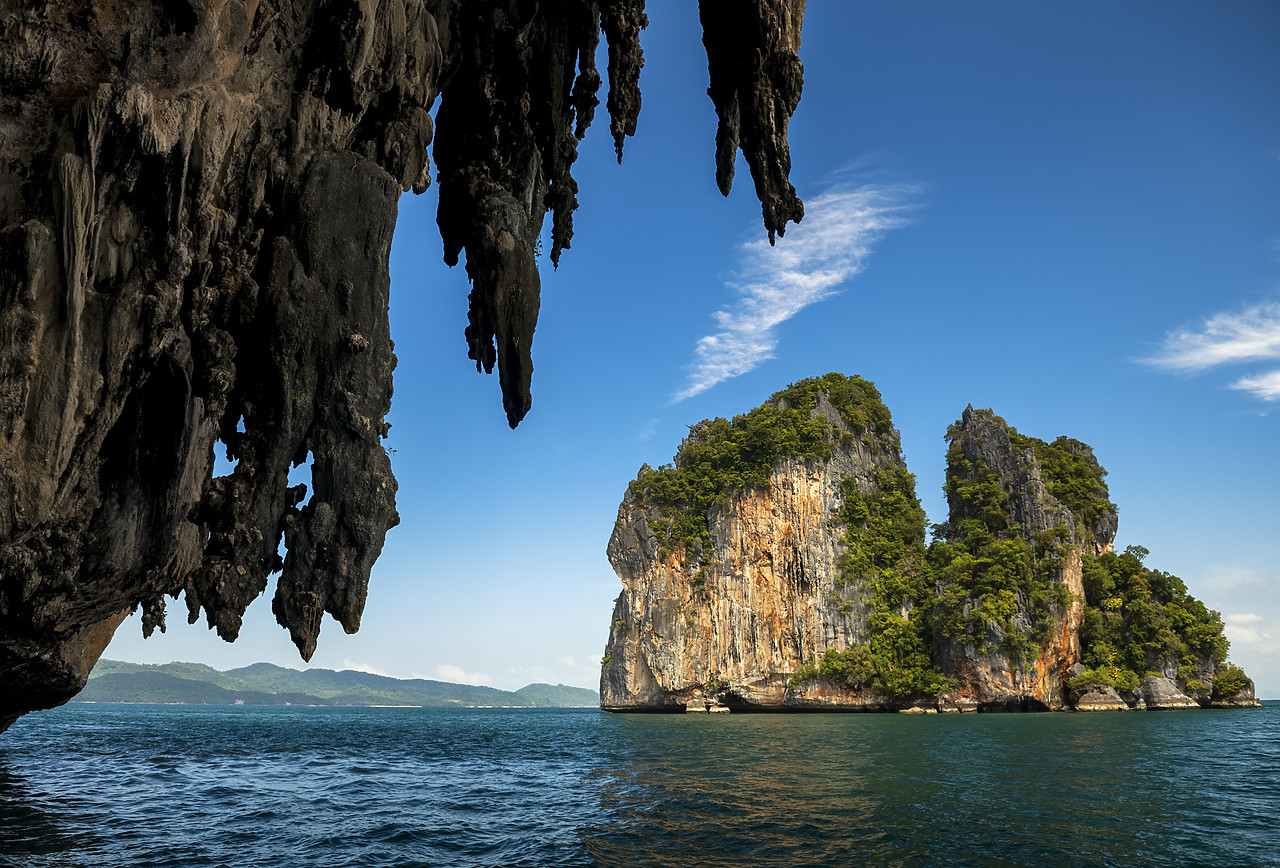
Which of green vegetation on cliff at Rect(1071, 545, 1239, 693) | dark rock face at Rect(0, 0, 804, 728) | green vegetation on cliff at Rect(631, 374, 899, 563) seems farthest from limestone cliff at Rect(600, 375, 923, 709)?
dark rock face at Rect(0, 0, 804, 728)

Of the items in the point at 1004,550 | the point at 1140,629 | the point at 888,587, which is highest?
the point at 1004,550

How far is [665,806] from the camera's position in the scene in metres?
12.6

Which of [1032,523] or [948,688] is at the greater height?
[1032,523]

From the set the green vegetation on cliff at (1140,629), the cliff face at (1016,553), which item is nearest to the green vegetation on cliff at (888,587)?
the cliff face at (1016,553)

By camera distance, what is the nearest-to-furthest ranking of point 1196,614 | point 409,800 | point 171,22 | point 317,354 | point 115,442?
point 171,22, point 115,442, point 317,354, point 409,800, point 1196,614

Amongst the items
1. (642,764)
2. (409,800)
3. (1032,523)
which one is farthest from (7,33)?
(1032,523)

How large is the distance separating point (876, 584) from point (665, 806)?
54.3 m

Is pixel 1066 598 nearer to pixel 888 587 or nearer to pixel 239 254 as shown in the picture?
pixel 888 587

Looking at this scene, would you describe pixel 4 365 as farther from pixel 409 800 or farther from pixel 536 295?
pixel 409 800

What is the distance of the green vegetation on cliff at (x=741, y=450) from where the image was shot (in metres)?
65.9

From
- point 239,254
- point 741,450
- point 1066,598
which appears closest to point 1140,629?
point 1066,598

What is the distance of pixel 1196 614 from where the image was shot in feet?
188

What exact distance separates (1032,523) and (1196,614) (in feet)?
47.0

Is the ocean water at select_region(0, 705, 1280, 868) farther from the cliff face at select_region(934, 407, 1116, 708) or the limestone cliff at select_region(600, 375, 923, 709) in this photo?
the limestone cliff at select_region(600, 375, 923, 709)
